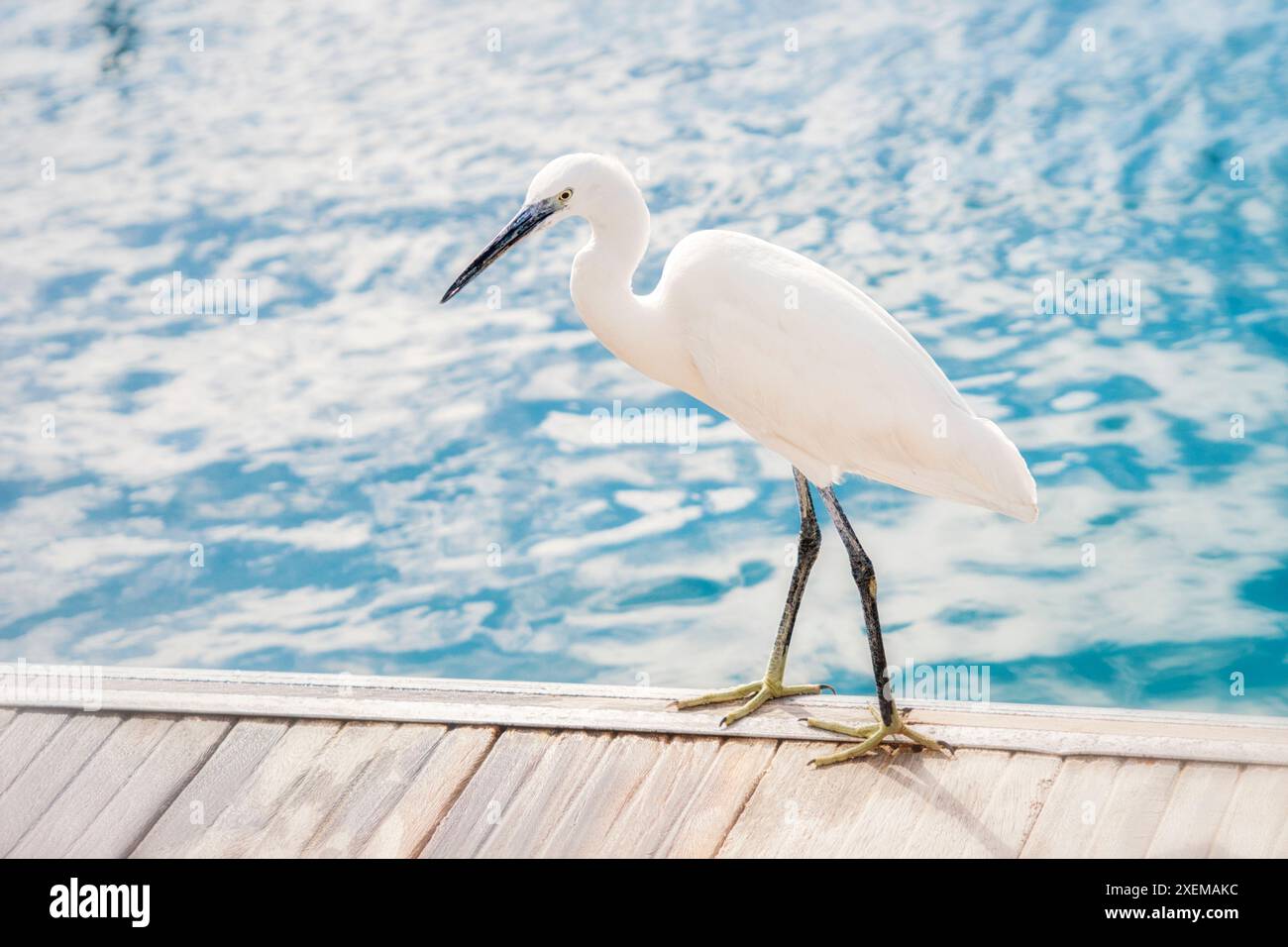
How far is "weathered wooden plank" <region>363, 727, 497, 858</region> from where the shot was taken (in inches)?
85.7

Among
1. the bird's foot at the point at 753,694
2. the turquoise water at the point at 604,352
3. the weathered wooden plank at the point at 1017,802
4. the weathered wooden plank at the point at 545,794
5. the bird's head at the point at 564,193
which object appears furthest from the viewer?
the turquoise water at the point at 604,352

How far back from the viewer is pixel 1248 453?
15.8 feet

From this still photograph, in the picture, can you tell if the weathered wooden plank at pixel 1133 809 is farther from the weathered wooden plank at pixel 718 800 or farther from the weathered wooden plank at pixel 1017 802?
the weathered wooden plank at pixel 718 800

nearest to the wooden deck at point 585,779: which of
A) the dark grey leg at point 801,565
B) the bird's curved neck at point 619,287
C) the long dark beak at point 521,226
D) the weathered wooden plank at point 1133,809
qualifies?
the weathered wooden plank at point 1133,809

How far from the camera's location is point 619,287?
2453 mm

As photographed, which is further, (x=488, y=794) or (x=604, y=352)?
(x=604, y=352)

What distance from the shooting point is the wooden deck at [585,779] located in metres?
2.09

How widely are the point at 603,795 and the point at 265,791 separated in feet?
1.85

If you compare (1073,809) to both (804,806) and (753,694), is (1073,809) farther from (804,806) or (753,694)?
(753,694)

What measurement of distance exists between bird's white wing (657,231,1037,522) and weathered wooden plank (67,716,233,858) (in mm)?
1081

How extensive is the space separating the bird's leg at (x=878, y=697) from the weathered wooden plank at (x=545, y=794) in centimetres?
38

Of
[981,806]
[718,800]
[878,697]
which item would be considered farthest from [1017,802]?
[718,800]
